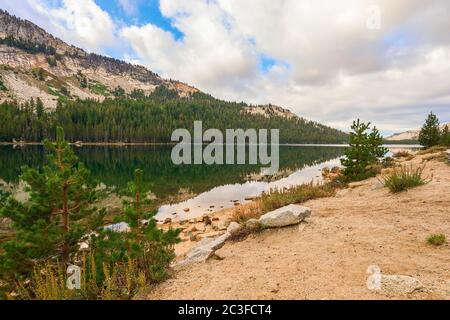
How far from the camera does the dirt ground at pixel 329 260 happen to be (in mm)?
5055

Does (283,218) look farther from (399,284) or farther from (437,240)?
(399,284)

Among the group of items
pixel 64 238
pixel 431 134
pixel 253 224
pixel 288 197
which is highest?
pixel 431 134

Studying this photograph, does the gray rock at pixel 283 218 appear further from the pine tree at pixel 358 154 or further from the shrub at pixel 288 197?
the pine tree at pixel 358 154

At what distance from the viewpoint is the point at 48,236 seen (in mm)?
7789

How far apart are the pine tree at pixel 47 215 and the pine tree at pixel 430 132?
45343mm

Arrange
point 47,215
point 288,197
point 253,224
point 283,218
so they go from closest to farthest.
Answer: point 47,215 < point 283,218 < point 253,224 < point 288,197

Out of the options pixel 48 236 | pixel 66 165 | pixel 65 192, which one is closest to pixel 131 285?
pixel 48 236

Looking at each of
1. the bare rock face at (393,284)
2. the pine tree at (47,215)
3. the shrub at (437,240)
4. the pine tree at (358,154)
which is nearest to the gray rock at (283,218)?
the shrub at (437,240)

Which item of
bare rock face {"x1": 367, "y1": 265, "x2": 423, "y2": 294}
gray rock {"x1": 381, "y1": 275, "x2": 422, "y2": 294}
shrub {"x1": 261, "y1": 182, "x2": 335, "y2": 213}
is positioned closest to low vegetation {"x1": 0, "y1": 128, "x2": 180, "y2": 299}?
bare rock face {"x1": 367, "y1": 265, "x2": 423, "y2": 294}

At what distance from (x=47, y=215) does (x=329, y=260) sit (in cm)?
775

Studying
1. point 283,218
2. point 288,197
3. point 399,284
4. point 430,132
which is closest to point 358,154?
point 288,197

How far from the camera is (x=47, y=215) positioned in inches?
331
